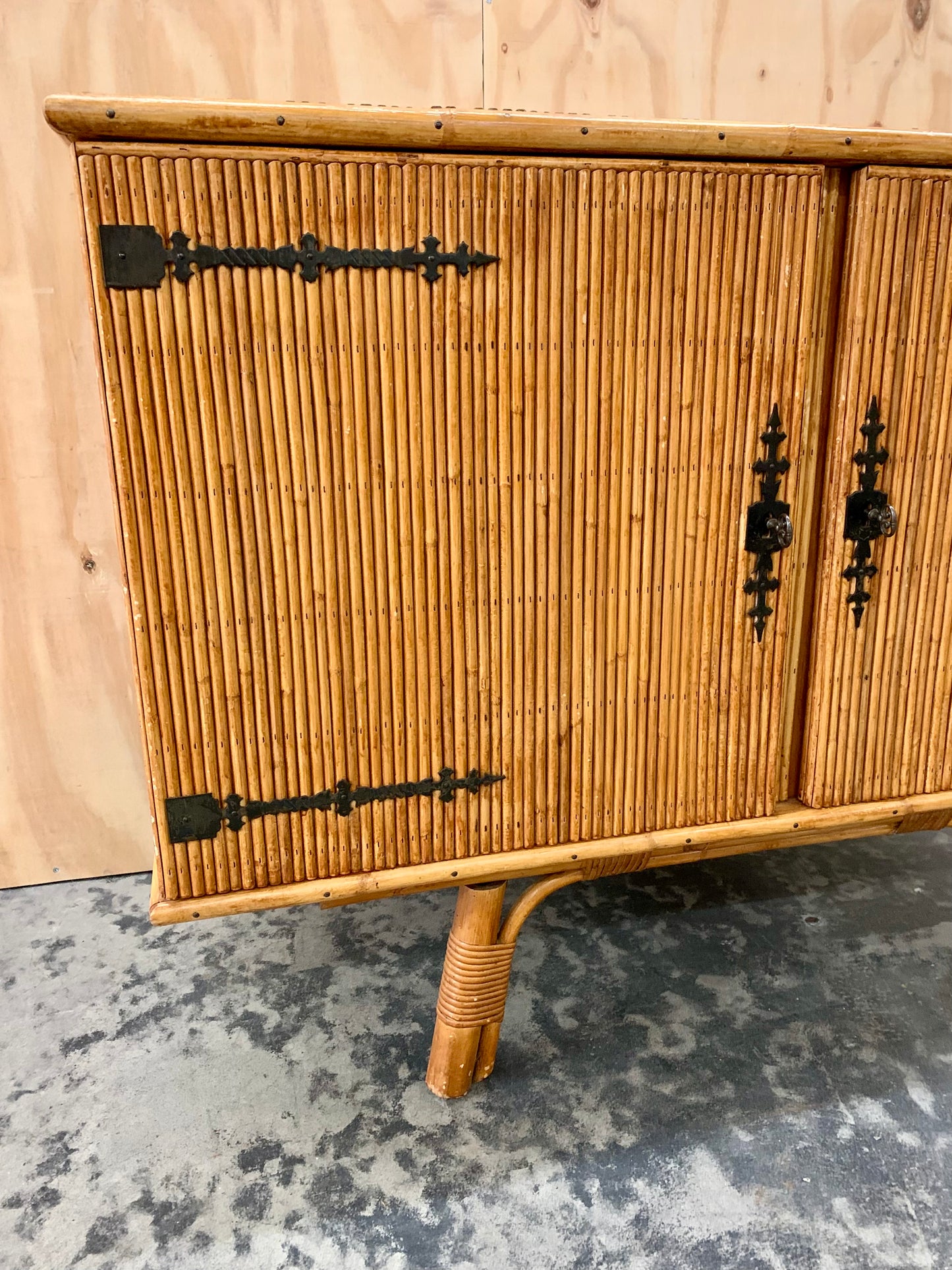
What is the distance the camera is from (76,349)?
1452 millimetres

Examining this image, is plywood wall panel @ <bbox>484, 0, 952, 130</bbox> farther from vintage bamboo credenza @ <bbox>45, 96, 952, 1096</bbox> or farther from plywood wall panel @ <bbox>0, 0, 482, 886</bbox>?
vintage bamboo credenza @ <bbox>45, 96, 952, 1096</bbox>

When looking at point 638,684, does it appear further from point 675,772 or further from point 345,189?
point 345,189

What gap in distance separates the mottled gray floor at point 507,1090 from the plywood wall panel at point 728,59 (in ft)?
4.25

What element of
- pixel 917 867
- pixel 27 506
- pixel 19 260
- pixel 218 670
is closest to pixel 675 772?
pixel 218 670

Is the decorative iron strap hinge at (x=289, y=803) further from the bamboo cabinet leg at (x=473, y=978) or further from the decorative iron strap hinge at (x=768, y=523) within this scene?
the decorative iron strap hinge at (x=768, y=523)

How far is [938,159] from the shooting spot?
98 centimetres

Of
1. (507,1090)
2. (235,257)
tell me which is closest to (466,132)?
(235,257)

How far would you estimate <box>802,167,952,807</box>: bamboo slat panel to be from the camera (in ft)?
3.26

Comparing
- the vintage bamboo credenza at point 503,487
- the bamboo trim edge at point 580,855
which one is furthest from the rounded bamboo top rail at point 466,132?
the bamboo trim edge at point 580,855

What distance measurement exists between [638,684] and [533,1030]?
53 cm

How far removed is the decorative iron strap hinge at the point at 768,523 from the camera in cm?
102

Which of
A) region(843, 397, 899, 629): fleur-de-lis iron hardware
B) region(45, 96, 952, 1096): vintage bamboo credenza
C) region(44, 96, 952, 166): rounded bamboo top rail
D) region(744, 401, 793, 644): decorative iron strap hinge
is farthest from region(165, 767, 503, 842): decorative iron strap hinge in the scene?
region(44, 96, 952, 166): rounded bamboo top rail

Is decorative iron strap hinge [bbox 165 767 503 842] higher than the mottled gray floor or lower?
A: higher

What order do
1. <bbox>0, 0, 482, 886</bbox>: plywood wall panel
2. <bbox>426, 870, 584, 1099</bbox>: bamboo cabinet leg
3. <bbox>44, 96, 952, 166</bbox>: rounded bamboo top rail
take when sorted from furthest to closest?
<bbox>0, 0, 482, 886</bbox>: plywood wall panel < <bbox>426, 870, 584, 1099</bbox>: bamboo cabinet leg < <bbox>44, 96, 952, 166</bbox>: rounded bamboo top rail
